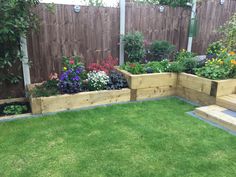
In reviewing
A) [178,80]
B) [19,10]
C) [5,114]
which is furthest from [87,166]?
[178,80]

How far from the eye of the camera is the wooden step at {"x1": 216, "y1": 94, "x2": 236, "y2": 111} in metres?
3.16

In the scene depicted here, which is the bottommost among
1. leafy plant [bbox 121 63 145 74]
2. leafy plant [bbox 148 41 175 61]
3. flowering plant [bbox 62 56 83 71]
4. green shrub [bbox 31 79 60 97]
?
green shrub [bbox 31 79 60 97]

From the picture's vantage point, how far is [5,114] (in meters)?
3.16

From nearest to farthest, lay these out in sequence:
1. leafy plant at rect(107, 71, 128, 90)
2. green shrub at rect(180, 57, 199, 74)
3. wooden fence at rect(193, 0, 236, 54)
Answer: leafy plant at rect(107, 71, 128, 90) < green shrub at rect(180, 57, 199, 74) < wooden fence at rect(193, 0, 236, 54)

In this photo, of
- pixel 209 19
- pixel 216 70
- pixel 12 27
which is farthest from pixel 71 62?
pixel 209 19

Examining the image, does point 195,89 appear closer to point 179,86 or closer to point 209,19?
point 179,86

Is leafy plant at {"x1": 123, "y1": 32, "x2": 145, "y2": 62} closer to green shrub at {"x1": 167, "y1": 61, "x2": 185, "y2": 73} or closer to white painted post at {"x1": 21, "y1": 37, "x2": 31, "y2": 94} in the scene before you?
green shrub at {"x1": 167, "y1": 61, "x2": 185, "y2": 73}

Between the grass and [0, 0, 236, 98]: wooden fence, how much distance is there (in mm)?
1354

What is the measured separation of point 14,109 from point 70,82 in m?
0.99

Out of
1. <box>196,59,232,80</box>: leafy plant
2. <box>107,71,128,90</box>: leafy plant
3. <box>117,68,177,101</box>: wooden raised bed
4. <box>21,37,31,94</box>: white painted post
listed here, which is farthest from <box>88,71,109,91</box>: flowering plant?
<box>196,59,232,80</box>: leafy plant

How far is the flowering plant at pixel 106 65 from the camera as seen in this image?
404 cm

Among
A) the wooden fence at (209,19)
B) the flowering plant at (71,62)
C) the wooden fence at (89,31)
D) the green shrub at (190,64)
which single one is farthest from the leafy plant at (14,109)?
the wooden fence at (209,19)

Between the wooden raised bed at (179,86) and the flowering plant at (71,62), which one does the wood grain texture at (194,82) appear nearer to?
the wooden raised bed at (179,86)

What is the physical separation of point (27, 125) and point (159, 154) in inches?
73.1
